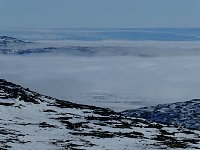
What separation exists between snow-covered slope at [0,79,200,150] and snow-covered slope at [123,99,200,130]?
46271 millimetres

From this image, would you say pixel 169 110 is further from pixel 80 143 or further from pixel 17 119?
pixel 80 143

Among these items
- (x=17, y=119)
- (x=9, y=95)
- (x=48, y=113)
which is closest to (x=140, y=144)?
(x=17, y=119)

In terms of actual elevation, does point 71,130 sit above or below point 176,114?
below

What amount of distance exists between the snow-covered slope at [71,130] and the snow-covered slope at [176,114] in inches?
1822

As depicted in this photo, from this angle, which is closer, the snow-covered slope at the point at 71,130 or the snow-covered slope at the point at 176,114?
the snow-covered slope at the point at 71,130

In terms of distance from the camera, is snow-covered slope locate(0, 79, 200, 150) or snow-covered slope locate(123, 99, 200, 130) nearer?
snow-covered slope locate(0, 79, 200, 150)

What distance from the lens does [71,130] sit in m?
62.6

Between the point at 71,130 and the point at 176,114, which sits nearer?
the point at 71,130

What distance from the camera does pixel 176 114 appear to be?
473 feet

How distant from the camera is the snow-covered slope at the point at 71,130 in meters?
51.9

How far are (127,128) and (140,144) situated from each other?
15295mm

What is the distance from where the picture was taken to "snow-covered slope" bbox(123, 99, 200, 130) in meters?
130

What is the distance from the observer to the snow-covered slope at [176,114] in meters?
130

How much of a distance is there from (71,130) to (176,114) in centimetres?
8559
